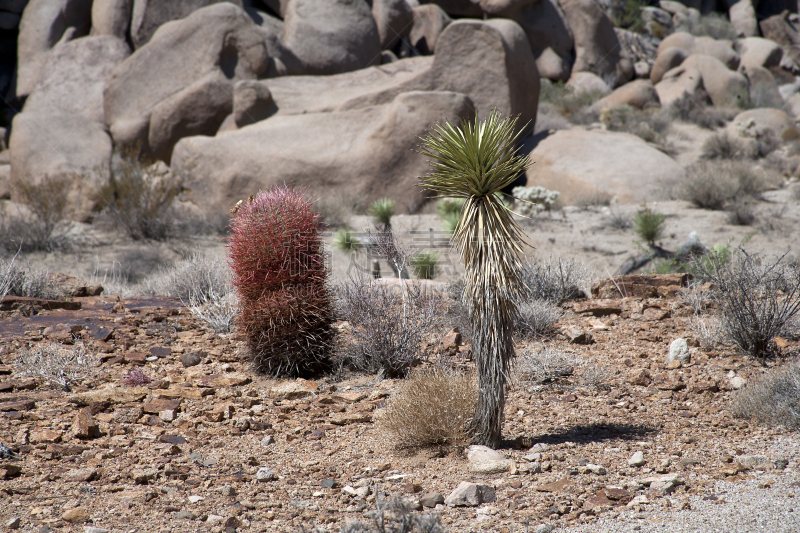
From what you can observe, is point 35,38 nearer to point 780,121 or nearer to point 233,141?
point 233,141

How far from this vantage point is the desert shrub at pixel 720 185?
1120 cm

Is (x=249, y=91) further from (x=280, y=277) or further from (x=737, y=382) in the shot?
(x=737, y=382)

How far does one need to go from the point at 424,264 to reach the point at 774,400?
15.2 ft

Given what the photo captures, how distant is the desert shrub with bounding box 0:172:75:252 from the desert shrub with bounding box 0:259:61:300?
9.64 ft

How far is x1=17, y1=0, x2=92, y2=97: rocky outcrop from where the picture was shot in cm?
1703

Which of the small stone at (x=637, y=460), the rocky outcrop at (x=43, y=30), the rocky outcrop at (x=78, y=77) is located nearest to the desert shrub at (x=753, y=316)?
the small stone at (x=637, y=460)

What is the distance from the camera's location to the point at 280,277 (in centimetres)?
438

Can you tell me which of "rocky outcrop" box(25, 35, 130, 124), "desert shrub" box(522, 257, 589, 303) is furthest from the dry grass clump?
"rocky outcrop" box(25, 35, 130, 124)

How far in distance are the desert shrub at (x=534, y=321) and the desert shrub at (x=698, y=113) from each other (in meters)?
15.4

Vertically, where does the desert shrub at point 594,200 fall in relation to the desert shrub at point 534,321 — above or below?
above

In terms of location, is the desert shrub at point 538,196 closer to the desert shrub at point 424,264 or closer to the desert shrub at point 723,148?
the desert shrub at point 424,264

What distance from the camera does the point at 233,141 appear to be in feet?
40.3

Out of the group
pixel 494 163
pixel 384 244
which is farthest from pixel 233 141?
pixel 494 163

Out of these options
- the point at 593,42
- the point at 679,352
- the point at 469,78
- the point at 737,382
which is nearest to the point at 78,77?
the point at 469,78
